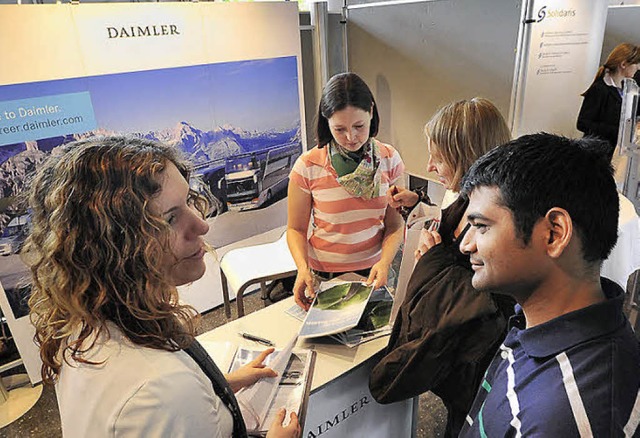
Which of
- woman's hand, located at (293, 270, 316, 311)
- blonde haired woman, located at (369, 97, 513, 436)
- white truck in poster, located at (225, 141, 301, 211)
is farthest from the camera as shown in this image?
white truck in poster, located at (225, 141, 301, 211)

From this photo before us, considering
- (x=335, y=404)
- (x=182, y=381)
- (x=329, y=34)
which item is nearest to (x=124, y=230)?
(x=182, y=381)

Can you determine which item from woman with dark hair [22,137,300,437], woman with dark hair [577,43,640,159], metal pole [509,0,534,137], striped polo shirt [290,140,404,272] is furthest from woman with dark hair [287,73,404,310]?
woman with dark hair [577,43,640,159]

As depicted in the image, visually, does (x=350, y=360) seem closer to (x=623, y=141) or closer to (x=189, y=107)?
(x=189, y=107)

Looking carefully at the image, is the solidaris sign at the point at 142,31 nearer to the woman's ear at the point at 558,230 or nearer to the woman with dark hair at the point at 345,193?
the woman with dark hair at the point at 345,193

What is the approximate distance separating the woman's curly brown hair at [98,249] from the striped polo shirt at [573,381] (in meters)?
0.56

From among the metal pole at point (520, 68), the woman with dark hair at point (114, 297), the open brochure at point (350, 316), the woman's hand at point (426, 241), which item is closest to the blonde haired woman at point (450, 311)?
the woman's hand at point (426, 241)

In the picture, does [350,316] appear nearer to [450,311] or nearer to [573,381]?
[450,311]

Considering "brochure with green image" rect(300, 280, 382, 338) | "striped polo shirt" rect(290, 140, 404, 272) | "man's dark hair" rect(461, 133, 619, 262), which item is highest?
"man's dark hair" rect(461, 133, 619, 262)

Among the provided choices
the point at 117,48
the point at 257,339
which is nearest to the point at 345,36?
the point at 117,48

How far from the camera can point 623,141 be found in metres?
2.54

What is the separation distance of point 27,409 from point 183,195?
86.1 inches

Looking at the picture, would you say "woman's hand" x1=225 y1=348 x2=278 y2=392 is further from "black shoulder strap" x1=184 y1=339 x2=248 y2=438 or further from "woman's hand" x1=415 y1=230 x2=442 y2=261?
"woman's hand" x1=415 y1=230 x2=442 y2=261

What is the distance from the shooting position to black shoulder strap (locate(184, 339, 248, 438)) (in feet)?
2.49

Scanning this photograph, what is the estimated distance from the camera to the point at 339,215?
1.71 meters
